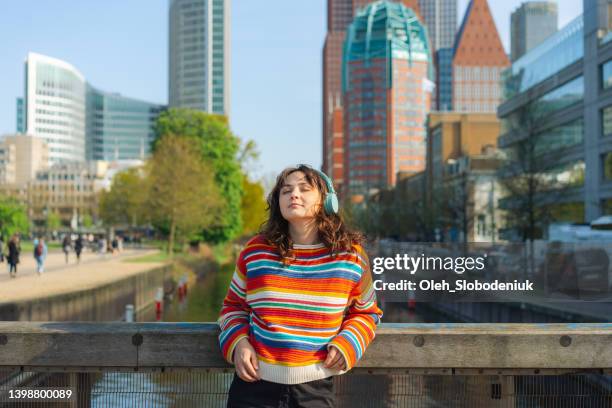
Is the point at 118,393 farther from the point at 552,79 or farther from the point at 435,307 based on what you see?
the point at 552,79

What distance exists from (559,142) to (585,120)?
16.8ft

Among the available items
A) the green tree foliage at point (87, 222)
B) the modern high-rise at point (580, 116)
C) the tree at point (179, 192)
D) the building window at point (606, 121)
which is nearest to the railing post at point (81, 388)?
the modern high-rise at point (580, 116)

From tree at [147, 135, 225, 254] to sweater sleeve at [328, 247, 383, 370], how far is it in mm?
49939

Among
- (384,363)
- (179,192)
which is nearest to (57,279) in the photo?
(179,192)

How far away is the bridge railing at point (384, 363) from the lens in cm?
466

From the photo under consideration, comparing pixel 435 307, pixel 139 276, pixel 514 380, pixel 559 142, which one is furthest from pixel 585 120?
pixel 514 380

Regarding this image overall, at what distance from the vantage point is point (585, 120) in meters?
52.0

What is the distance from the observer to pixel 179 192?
5338cm

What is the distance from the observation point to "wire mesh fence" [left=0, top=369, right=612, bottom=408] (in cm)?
477

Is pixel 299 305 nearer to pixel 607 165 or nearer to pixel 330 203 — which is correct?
pixel 330 203

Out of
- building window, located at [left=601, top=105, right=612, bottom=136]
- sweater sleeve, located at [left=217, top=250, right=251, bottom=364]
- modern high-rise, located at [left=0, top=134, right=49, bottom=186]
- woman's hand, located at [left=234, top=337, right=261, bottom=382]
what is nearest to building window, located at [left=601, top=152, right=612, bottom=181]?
building window, located at [left=601, top=105, right=612, bottom=136]

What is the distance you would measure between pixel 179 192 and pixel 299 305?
5047cm

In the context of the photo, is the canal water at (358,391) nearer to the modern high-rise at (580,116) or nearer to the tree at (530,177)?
the tree at (530,177)

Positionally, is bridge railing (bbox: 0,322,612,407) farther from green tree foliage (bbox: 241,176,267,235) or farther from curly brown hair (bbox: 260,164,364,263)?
green tree foliage (bbox: 241,176,267,235)
